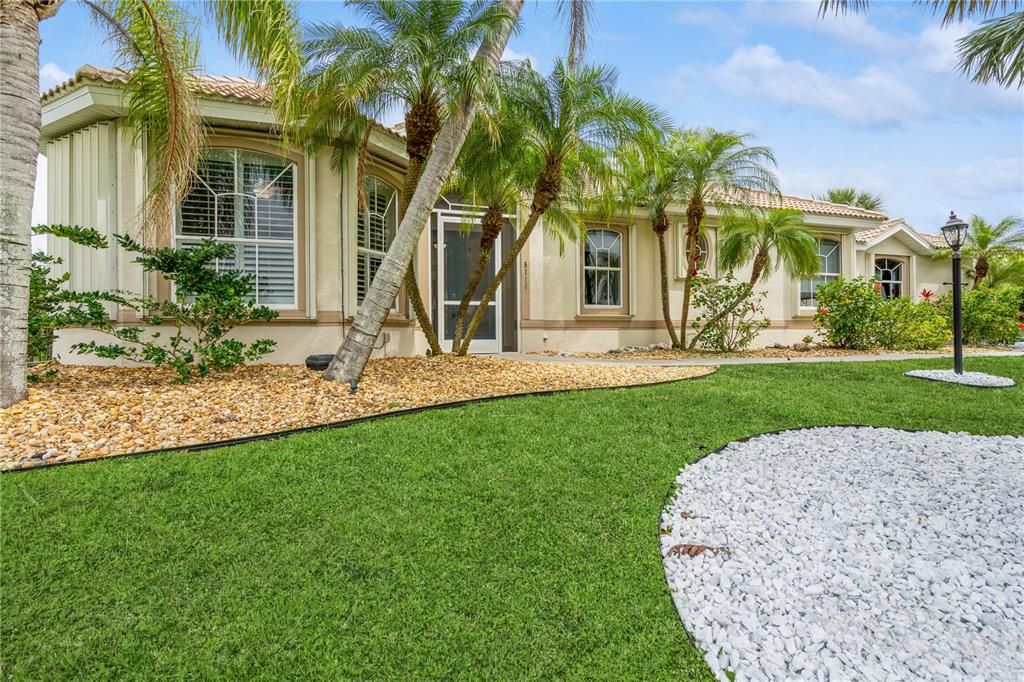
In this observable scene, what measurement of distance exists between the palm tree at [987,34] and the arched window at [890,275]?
9583 mm

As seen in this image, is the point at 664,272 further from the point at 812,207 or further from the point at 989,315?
the point at 989,315

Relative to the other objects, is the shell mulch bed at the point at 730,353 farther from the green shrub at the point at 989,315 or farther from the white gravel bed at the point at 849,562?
the white gravel bed at the point at 849,562

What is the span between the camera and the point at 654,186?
39.1 feet

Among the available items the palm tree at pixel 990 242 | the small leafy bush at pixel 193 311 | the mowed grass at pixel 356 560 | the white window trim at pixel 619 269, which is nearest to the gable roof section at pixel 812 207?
the white window trim at pixel 619 269

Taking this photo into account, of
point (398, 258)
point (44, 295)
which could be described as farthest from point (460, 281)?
point (44, 295)

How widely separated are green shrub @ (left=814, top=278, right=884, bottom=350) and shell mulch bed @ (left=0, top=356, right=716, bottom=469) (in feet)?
24.3

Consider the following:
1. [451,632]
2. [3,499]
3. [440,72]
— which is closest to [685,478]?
[451,632]

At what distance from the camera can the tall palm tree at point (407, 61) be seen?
6.18 meters

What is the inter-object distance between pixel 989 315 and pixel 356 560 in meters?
17.7

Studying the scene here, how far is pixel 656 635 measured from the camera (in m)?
2.58

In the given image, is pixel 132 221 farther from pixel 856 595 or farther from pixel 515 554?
pixel 856 595

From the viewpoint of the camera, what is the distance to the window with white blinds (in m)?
7.78

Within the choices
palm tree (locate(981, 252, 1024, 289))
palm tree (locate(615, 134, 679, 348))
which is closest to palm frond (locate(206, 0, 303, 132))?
palm tree (locate(615, 134, 679, 348))

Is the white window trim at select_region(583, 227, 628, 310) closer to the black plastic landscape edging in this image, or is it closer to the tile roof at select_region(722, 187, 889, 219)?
the tile roof at select_region(722, 187, 889, 219)
